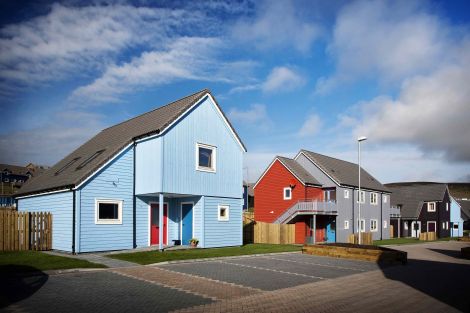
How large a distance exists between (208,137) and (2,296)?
16.2 metres

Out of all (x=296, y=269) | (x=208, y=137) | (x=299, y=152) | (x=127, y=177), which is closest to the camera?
(x=296, y=269)

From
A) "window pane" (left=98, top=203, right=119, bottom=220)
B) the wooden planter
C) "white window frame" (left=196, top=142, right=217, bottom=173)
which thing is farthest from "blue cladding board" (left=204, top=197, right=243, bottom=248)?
"window pane" (left=98, top=203, right=119, bottom=220)

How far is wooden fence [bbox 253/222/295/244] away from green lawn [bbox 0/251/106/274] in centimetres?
1793

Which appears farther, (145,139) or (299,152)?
(299,152)

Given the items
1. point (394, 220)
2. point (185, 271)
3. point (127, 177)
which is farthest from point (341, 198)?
point (185, 271)

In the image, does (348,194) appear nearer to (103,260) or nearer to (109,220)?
(109,220)

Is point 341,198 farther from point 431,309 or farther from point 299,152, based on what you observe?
point 431,309

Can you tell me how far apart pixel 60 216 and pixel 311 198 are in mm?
26026

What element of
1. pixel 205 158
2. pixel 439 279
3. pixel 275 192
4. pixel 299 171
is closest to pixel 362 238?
pixel 299 171

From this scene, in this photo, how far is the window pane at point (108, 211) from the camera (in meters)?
21.7

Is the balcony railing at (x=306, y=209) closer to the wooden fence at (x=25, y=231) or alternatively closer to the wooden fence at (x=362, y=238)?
the wooden fence at (x=362, y=238)

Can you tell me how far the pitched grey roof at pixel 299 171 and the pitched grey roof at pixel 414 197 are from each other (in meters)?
23.2

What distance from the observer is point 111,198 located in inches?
872

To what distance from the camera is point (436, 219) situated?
61.1m
